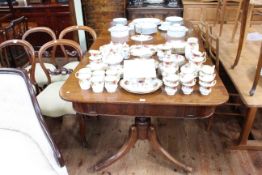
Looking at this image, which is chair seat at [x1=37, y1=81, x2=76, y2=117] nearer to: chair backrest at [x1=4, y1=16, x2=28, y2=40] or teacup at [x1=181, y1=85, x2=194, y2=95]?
teacup at [x1=181, y1=85, x2=194, y2=95]

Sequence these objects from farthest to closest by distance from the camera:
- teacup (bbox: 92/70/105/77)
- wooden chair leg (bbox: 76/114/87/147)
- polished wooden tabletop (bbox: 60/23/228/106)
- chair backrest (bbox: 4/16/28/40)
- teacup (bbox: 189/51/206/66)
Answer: chair backrest (bbox: 4/16/28/40) → wooden chair leg (bbox: 76/114/87/147) → teacup (bbox: 189/51/206/66) → teacup (bbox: 92/70/105/77) → polished wooden tabletop (bbox: 60/23/228/106)

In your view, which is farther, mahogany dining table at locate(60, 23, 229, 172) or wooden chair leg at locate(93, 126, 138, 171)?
wooden chair leg at locate(93, 126, 138, 171)

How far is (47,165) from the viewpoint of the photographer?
130 centimetres

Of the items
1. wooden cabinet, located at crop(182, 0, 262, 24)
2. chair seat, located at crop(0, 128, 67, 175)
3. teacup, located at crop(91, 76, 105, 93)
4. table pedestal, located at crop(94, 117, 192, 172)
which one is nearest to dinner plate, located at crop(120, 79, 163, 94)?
teacup, located at crop(91, 76, 105, 93)

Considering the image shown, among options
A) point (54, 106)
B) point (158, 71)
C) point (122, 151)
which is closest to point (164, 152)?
point (122, 151)

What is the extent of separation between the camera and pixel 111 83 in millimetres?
1284

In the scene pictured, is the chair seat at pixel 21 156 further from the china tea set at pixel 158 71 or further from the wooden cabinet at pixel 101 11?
the wooden cabinet at pixel 101 11

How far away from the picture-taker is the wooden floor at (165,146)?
5.84 ft

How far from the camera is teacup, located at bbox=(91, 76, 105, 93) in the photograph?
128 cm

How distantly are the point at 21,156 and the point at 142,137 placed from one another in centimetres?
77

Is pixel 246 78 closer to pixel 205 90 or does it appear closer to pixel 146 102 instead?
pixel 205 90

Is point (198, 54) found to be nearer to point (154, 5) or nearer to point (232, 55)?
point (232, 55)

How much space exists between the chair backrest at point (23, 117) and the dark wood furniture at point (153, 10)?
90.8 inches

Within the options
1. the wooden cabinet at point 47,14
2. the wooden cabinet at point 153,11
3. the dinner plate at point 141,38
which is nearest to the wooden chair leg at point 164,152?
the dinner plate at point 141,38
